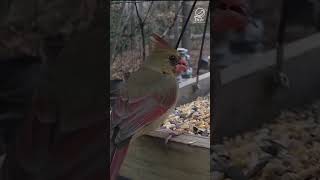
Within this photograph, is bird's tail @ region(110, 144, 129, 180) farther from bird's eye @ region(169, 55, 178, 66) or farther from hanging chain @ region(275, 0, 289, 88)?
hanging chain @ region(275, 0, 289, 88)

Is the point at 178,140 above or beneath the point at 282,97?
beneath

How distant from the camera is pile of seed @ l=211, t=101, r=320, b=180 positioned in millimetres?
881

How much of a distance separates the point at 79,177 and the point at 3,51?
0.98ft

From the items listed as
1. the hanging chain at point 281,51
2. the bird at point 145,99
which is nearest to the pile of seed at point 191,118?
the bird at point 145,99

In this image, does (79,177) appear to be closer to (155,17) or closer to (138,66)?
(138,66)

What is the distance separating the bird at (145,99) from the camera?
97 centimetres

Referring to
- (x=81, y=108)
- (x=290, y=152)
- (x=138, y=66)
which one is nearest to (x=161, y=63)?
(x=138, y=66)

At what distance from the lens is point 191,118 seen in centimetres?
102

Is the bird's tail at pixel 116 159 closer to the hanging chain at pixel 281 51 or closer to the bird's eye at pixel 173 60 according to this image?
the bird's eye at pixel 173 60

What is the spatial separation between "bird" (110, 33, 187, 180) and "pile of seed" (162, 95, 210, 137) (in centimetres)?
3

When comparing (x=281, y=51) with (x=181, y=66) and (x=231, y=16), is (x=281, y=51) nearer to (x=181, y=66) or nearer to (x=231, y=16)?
(x=231, y=16)

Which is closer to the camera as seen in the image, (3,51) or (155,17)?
(3,51)

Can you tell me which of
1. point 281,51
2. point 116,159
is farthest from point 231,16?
point 116,159

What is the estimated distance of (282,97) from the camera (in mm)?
877
